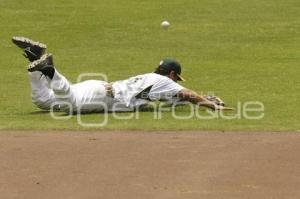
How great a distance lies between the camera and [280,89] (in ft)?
54.2

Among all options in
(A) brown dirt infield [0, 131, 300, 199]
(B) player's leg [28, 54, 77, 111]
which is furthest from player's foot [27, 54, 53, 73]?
(A) brown dirt infield [0, 131, 300, 199]

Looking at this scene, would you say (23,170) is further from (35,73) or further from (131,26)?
(131,26)

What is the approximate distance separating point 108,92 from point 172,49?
34.3ft

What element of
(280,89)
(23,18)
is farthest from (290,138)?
(23,18)

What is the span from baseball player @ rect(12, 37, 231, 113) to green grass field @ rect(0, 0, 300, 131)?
27cm

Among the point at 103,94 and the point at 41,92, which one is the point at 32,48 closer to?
the point at 41,92

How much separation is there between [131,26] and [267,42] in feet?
16.1

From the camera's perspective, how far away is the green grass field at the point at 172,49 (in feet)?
43.9

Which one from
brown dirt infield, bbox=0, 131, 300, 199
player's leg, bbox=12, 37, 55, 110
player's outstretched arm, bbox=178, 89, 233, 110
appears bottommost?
brown dirt infield, bbox=0, 131, 300, 199

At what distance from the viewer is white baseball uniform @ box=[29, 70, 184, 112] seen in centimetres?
1342

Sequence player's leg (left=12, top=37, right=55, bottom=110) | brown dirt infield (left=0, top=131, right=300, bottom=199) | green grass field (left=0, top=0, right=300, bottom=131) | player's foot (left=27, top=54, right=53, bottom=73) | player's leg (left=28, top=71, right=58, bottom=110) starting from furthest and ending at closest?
1. green grass field (left=0, top=0, right=300, bottom=131)
2. player's leg (left=28, top=71, right=58, bottom=110)
3. player's leg (left=12, top=37, right=55, bottom=110)
4. player's foot (left=27, top=54, right=53, bottom=73)
5. brown dirt infield (left=0, top=131, right=300, bottom=199)

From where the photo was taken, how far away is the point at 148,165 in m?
9.59

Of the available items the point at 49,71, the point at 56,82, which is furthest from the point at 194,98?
the point at 49,71

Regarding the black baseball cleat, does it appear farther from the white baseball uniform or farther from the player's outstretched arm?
the player's outstretched arm
